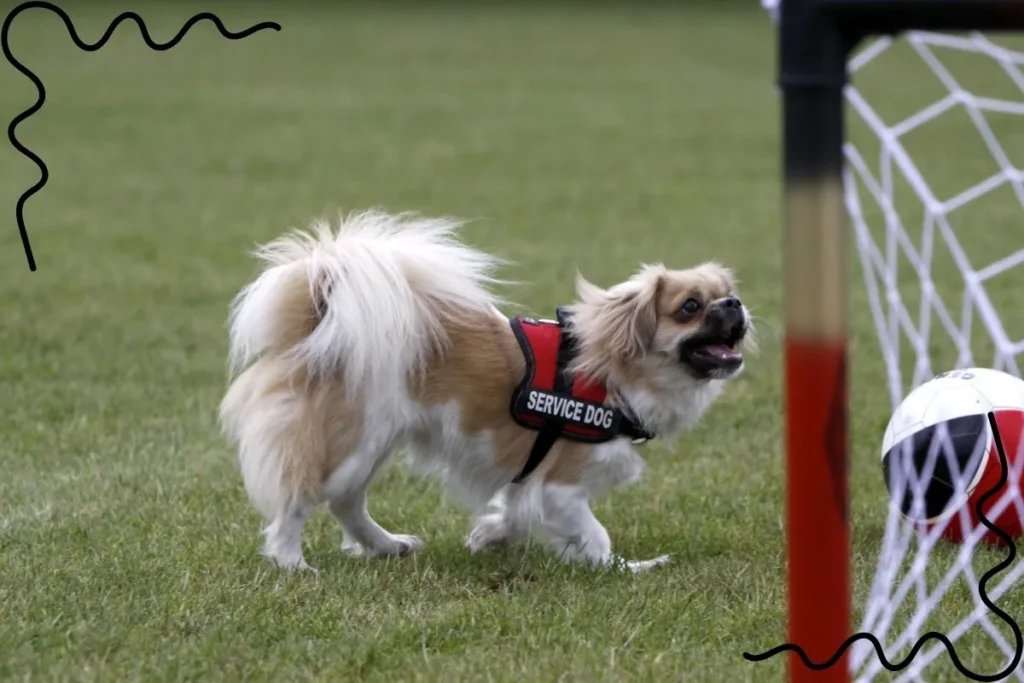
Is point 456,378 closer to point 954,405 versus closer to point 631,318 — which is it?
point 631,318

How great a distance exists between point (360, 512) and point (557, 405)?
2.27 feet

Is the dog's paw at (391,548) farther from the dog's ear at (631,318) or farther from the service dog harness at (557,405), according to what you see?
the dog's ear at (631,318)

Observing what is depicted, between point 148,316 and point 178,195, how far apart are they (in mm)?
4183

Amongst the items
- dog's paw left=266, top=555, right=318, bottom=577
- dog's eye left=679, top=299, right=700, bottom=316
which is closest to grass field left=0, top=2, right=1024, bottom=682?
dog's paw left=266, top=555, right=318, bottom=577

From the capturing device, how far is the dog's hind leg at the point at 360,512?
4188mm

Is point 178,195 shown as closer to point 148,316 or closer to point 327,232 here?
point 148,316

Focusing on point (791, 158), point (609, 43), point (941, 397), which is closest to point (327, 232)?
point (941, 397)

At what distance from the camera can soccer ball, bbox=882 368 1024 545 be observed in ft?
13.5

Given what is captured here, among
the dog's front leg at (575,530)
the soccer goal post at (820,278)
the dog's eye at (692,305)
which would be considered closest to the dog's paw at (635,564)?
the dog's front leg at (575,530)

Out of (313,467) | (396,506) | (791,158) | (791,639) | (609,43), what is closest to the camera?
(791,158)

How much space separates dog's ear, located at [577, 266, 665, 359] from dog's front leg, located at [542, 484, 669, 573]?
425mm

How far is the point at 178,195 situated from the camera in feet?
38.7

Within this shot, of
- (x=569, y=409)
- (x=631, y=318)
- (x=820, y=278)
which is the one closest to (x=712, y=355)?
(x=631, y=318)

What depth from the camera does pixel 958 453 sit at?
13.7ft
